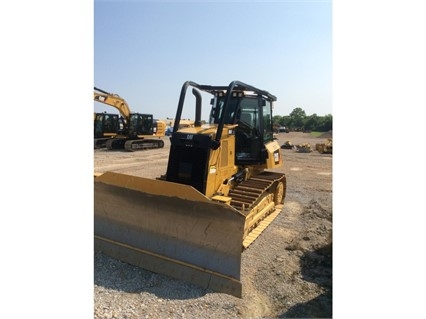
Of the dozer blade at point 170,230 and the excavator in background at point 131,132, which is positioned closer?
the dozer blade at point 170,230

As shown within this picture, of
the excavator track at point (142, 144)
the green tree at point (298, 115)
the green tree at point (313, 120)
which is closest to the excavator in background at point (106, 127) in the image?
the excavator track at point (142, 144)

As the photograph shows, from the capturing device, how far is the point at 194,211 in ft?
9.82

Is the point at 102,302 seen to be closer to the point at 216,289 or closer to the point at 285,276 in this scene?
the point at 216,289

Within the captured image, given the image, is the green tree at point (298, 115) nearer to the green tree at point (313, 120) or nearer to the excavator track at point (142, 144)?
the green tree at point (313, 120)

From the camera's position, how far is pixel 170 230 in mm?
3133

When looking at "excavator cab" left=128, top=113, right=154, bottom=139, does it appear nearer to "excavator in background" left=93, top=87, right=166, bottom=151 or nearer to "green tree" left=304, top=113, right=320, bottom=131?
"excavator in background" left=93, top=87, right=166, bottom=151

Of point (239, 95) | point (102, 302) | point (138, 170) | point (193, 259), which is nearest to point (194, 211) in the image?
point (193, 259)

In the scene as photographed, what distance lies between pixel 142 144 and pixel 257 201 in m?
12.4

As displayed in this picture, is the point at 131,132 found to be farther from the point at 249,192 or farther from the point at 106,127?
the point at 249,192

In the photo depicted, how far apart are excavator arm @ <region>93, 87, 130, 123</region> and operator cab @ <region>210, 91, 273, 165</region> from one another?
913cm

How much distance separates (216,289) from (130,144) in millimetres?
12800

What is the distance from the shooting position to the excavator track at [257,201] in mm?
3654

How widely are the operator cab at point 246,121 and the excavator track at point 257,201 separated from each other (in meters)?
0.37

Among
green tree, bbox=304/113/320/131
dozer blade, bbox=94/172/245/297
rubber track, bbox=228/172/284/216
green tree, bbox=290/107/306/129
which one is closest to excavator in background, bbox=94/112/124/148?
green tree, bbox=290/107/306/129
